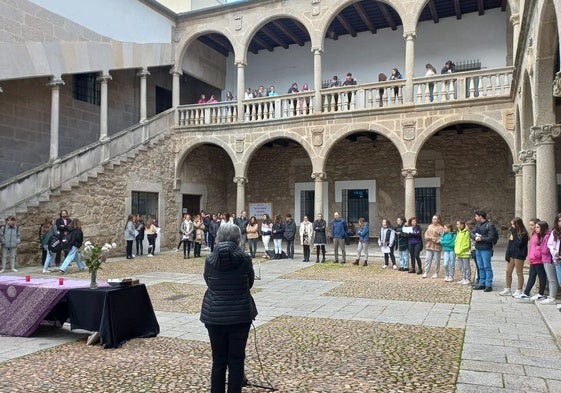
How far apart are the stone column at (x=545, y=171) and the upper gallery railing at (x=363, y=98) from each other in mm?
5944

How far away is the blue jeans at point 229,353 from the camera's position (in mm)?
3434

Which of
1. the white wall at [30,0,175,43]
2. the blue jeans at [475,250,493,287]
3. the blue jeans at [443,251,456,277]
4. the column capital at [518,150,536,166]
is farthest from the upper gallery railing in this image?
the blue jeans at [475,250,493,287]

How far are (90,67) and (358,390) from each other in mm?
14239

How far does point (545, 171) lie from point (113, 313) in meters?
7.67

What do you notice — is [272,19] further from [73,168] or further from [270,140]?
[73,168]

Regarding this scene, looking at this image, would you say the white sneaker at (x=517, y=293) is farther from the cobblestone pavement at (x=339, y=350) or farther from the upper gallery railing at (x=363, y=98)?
the upper gallery railing at (x=363, y=98)

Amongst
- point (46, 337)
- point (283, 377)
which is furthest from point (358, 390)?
point (46, 337)

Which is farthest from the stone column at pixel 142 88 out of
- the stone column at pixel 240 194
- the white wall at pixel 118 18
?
the stone column at pixel 240 194

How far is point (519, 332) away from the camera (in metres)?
5.92

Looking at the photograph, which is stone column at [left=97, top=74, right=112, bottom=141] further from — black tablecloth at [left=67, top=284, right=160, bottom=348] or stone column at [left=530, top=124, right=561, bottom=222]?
stone column at [left=530, top=124, right=561, bottom=222]

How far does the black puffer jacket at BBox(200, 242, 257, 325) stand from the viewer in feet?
11.2

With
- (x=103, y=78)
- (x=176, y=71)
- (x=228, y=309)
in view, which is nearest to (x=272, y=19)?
(x=176, y=71)

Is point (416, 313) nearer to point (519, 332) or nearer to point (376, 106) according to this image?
point (519, 332)

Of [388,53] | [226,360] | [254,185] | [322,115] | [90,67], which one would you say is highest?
[388,53]
